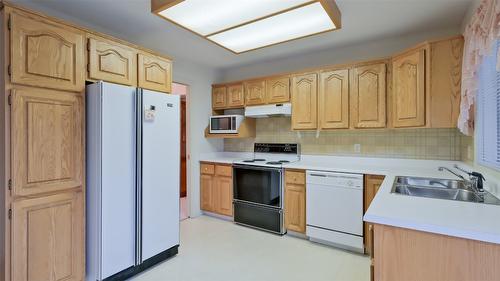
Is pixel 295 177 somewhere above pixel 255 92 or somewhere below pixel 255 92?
below

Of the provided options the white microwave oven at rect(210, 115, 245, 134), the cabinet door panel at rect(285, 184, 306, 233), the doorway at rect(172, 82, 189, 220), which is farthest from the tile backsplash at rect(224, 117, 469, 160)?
the doorway at rect(172, 82, 189, 220)

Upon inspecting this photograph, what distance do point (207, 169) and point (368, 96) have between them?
2467 mm

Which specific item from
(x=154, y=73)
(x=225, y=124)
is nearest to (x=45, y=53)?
(x=154, y=73)

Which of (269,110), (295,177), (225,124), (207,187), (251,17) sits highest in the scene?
(251,17)

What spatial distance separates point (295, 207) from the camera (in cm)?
320

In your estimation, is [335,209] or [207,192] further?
[207,192]

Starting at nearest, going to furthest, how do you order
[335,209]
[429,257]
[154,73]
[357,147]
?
[429,257], [154,73], [335,209], [357,147]

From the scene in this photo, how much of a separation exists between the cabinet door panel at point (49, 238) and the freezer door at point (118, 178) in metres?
0.20

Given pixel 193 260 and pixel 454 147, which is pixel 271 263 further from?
pixel 454 147

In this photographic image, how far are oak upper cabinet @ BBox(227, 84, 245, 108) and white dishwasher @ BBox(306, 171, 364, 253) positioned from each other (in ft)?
5.16

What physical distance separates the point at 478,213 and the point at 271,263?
181 centimetres

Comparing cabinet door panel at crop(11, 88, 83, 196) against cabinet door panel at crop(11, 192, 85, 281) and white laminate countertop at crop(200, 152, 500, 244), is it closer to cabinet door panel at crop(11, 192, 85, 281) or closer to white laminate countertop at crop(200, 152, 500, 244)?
cabinet door panel at crop(11, 192, 85, 281)

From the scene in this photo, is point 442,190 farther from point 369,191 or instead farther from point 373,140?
point 373,140

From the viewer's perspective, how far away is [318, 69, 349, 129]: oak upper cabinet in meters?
3.11
